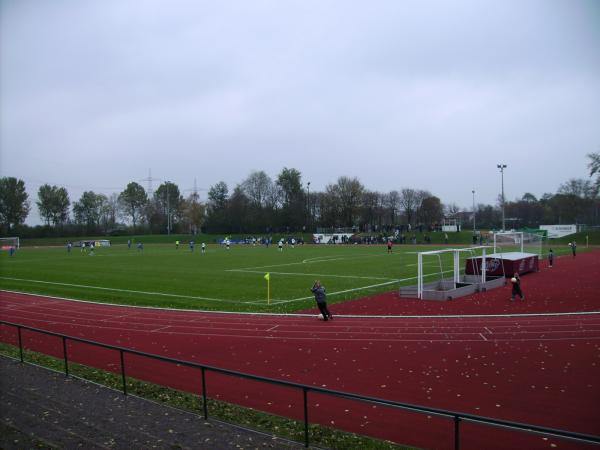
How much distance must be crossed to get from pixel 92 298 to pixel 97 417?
1753 centimetres

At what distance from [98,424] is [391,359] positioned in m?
6.97

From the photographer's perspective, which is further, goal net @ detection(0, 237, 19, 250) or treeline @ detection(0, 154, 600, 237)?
treeline @ detection(0, 154, 600, 237)

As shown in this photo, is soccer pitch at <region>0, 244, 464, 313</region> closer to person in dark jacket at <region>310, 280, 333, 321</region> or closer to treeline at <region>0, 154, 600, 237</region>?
person in dark jacket at <region>310, 280, 333, 321</region>

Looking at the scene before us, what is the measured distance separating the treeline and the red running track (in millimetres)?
88325

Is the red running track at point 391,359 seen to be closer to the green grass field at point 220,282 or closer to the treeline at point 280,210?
the green grass field at point 220,282

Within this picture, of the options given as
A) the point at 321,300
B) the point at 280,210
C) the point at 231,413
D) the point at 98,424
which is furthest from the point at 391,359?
the point at 280,210

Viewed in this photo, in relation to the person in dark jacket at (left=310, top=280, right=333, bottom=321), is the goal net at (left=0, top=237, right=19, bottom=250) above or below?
above

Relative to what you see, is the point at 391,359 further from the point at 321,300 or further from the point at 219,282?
the point at 219,282

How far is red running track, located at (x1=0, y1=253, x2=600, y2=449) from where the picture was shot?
8.38m

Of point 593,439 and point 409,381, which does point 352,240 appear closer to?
point 409,381

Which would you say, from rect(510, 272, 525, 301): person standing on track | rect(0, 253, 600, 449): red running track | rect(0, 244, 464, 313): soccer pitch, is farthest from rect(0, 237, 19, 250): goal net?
rect(510, 272, 525, 301): person standing on track

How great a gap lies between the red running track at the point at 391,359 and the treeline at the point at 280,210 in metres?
88.3

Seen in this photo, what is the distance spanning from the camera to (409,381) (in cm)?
1033

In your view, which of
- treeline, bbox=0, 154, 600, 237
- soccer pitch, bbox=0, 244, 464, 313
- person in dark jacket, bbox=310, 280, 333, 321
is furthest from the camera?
treeline, bbox=0, 154, 600, 237
